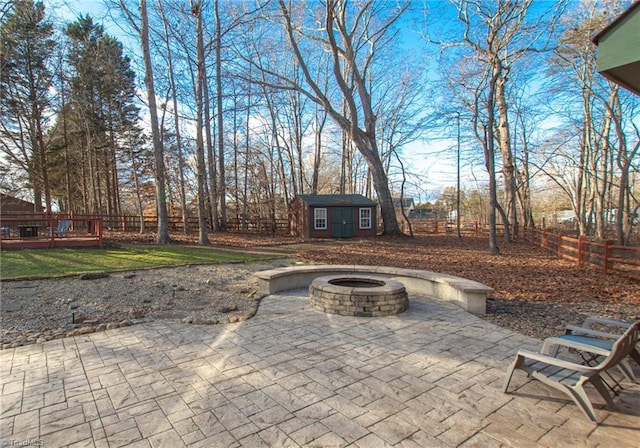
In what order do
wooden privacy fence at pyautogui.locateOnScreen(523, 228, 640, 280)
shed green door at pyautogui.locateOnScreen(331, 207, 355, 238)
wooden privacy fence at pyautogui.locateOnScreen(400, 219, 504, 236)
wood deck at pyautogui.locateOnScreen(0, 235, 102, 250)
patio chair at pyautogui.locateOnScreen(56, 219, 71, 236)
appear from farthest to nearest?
wooden privacy fence at pyautogui.locateOnScreen(400, 219, 504, 236)
shed green door at pyautogui.locateOnScreen(331, 207, 355, 238)
patio chair at pyautogui.locateOnScreen(56, 219, 71, 236)
wood deck at pyautogui.locateOnScreen(0, 235, 102, 250)
wooden privacy fence at pyautogui.locateOnScreen(523, 228, 640, 280)

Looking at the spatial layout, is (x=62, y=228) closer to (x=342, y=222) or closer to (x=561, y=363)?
(x=342, y=222)

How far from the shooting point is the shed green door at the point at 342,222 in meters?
19.6

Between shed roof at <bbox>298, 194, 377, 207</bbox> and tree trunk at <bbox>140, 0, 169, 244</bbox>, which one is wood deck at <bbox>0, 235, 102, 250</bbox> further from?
shed roof at <bbox>298, 194, 377, 207</bbox>

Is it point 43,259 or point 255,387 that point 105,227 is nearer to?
point 43,259

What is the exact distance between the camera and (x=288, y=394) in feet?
8.91

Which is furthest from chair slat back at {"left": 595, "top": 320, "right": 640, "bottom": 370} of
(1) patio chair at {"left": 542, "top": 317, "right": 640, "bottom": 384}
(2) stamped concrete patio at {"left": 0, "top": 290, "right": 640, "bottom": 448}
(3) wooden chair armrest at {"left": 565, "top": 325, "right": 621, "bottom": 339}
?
(3) wooden chair armrest at {"left": 565, "top": 325, "right": 621, "bottom": 339}

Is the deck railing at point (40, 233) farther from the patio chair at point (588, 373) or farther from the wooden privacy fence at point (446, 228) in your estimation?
the wooden privacy fence at point (446, 228)

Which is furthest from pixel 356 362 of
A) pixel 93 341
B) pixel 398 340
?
pixel 93 341

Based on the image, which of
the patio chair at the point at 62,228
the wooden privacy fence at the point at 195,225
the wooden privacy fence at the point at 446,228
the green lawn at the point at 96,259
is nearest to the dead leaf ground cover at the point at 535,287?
the green lawn at the point at 96,259

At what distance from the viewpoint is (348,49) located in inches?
607

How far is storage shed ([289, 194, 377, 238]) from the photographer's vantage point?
19.5 meters

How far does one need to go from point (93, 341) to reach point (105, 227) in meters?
19.2

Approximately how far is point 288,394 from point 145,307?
3727 millimetres

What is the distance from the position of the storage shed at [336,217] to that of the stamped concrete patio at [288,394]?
50.3 ft
